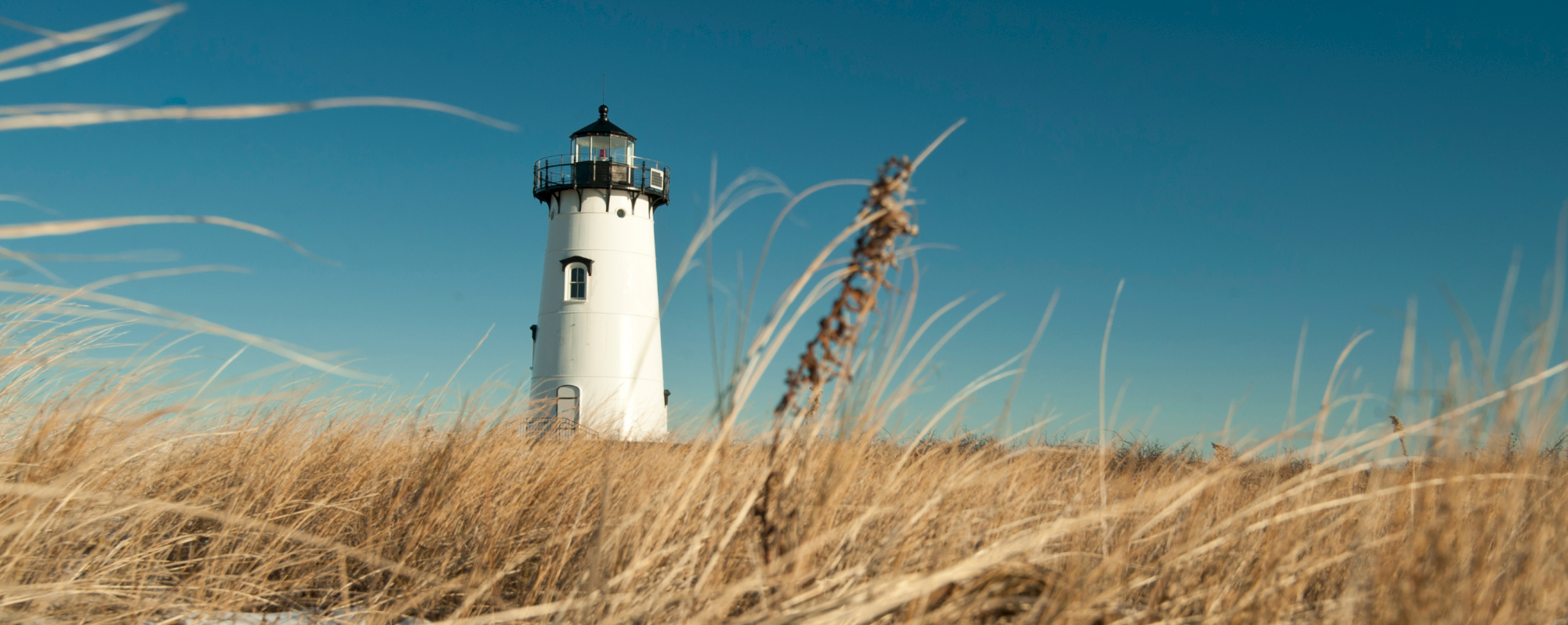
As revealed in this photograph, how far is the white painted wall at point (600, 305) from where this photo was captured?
56.6ft

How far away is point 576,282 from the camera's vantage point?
18047 millimetres

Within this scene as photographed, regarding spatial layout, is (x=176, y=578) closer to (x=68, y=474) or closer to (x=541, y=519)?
(x=68, y=474)

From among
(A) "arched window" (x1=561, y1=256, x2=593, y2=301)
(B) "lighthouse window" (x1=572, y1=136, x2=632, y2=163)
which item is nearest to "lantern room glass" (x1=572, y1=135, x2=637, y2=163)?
(B) "lighthouse window" (x1=572, y1=136, x2=632, y2=163)

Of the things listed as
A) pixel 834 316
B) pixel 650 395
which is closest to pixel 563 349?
pixel 650 395

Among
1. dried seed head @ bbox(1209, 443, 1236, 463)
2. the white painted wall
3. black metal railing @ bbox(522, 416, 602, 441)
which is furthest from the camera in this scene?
the white painted wall

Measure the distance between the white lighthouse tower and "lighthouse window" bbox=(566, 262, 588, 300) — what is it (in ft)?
0.05

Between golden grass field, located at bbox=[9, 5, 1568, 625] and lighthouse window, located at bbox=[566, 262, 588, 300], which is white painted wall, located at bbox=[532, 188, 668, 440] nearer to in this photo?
lighthouse window, located at bbox=[566, 262, 588, 300]

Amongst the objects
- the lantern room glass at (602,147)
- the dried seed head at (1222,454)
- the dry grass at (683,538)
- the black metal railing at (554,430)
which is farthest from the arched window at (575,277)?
the dried seed head at (1222,454)

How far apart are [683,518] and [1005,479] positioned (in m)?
1.38

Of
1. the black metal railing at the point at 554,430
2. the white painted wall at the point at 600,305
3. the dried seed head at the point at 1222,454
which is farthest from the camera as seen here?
the white painted wall at the point at 600,305

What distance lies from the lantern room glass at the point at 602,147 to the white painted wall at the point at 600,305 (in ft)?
4.06

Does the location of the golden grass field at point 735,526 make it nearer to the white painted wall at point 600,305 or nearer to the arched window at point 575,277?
the white painted wall at point 600,305

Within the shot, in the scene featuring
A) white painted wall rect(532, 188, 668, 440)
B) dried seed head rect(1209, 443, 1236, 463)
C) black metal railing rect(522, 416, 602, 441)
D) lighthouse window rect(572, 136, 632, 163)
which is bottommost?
dried seed head rect(1209, 443, 1236, 463)

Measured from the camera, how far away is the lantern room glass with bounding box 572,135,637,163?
19.4 m
